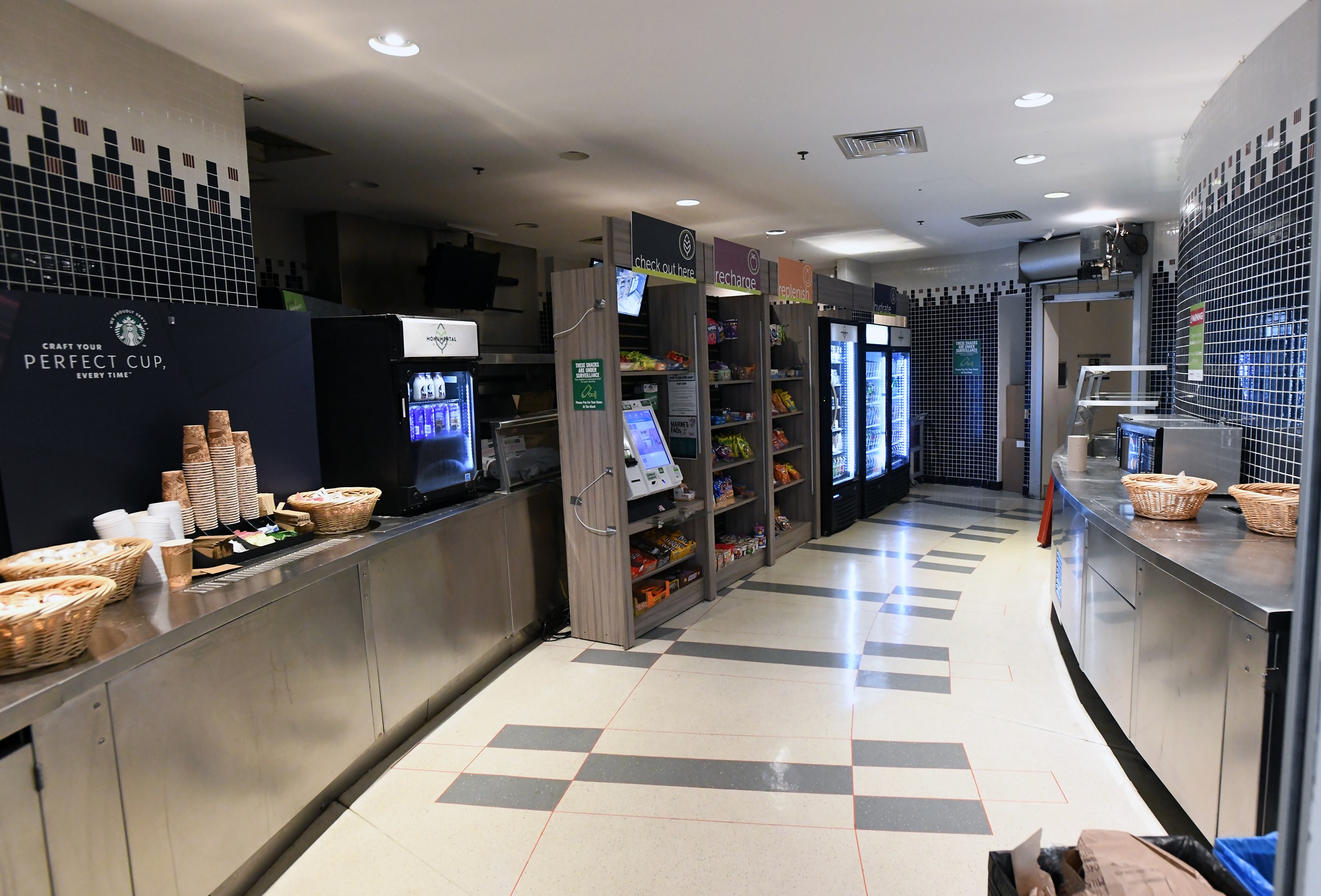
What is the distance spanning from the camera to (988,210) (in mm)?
7215

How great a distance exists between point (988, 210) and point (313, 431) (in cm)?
645

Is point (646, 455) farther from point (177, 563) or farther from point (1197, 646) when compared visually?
point (1197, 646)

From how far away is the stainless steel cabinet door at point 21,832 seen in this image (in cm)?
164

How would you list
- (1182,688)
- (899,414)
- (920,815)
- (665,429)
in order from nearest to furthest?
(1182,688), (920,815), (665,429), (899,414)

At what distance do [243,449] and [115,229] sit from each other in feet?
3.30

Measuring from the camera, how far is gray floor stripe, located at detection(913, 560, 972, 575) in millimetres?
5805

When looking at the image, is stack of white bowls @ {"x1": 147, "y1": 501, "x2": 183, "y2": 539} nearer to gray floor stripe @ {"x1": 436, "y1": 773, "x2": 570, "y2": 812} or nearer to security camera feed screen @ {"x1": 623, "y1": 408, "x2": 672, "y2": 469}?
gray floor stripe @ {"x1": 436, "y1": 773, "x2": 570, "y2": 812}

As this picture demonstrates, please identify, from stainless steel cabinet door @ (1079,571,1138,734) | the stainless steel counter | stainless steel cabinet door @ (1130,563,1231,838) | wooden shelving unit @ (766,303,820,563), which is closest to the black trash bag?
the stainless steel counter

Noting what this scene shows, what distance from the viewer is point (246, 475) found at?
317cm

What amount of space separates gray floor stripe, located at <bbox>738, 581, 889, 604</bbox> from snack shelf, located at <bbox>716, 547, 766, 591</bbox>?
9 centimetres

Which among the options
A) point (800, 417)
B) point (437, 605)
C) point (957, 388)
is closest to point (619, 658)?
point (437, 605)

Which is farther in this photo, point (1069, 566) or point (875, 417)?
point (875, 417)

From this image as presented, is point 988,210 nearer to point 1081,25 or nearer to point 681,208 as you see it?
point 681,208

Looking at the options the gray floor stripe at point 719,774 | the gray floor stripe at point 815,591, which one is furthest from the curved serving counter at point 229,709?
the gray floor stripe at point 815,591
